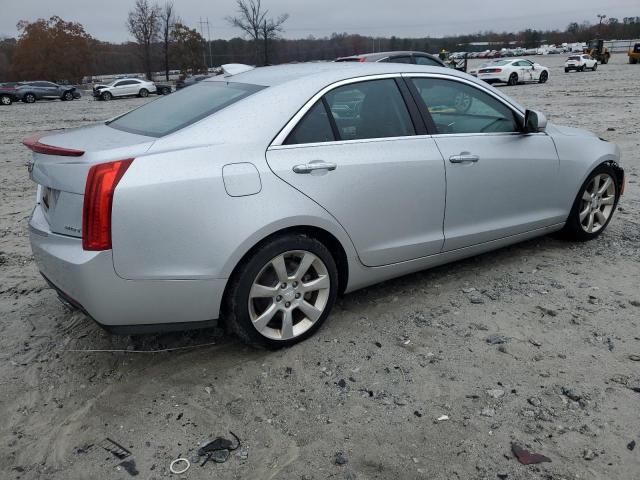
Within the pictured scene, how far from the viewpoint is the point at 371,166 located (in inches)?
137

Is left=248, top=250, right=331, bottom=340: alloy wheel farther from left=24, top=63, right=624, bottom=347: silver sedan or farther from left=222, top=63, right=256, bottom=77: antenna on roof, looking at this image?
left=222, top=63, right=256, bottom=77: antenna on roof

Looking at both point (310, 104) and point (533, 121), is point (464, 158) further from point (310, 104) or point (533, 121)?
point (310, 104)

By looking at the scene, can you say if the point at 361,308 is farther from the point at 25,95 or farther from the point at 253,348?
the point at 25,95

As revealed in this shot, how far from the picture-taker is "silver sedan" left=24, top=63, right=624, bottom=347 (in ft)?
9.23

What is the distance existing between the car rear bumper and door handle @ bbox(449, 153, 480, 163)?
5.91ft

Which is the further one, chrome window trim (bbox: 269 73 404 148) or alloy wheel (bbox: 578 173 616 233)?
alloy wheel (bbox: 578 173 616 233)

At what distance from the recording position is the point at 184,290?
2932mm

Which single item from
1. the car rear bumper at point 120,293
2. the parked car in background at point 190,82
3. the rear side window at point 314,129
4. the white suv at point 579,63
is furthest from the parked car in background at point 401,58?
the white suv at point 579,63

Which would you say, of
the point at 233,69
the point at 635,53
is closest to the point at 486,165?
the point at 233,69

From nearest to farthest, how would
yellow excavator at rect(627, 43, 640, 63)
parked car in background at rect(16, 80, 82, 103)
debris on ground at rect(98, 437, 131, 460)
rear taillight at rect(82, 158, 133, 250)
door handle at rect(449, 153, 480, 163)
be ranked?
debris on ground at rect(98, 437, 131, 460) < rear taillight at rect(82, 158, 133, 250) < door handle at rect(449, 153, 480, 163) < parked car in background at rect(16, 80, 82, 103) < yellow excavator at rect(627, 43, 640, 63)

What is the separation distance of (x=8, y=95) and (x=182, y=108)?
37151mm

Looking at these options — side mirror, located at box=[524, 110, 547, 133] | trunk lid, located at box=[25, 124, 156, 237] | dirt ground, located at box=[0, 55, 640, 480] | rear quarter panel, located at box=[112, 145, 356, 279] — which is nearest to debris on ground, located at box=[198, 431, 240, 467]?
dirt ground, located at box=[0, 55, 640, 480]

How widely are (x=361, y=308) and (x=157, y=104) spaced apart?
6.49 ft

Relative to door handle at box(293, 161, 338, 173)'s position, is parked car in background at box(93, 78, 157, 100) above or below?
above
